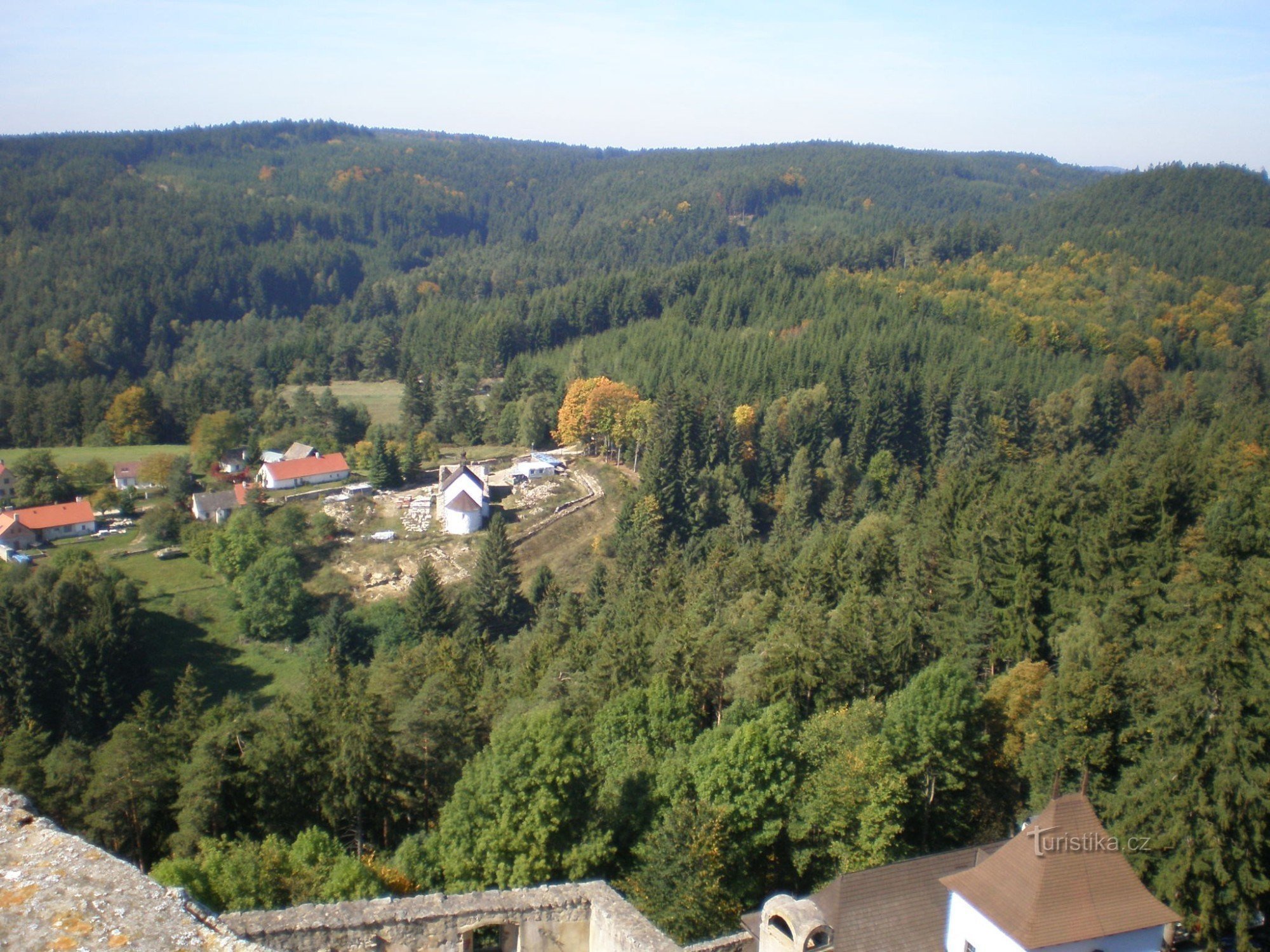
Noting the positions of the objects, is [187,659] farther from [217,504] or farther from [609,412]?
[609,412]

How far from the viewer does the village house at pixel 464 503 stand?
60594mm

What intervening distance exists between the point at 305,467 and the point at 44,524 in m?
17.1

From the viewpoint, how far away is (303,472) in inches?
2736

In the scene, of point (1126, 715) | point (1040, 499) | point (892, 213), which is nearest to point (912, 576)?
point (1040, 499)

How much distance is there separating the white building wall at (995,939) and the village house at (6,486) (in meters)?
74.0

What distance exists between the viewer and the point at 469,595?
51812mm

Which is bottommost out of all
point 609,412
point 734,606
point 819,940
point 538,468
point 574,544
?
point 574,544

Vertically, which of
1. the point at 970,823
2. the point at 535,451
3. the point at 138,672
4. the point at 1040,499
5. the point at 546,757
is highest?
the point at 1040,499

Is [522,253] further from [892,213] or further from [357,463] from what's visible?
[357,463]

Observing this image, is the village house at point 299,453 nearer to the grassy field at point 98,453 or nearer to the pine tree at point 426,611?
the grassy field at point 98,453

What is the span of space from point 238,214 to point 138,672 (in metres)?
159

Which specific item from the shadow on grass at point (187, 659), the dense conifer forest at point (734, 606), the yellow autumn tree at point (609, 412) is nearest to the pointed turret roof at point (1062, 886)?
the dense conifer forest at point (734, 606)

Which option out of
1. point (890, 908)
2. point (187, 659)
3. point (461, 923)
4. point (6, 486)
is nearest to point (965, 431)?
point (187, 659)
